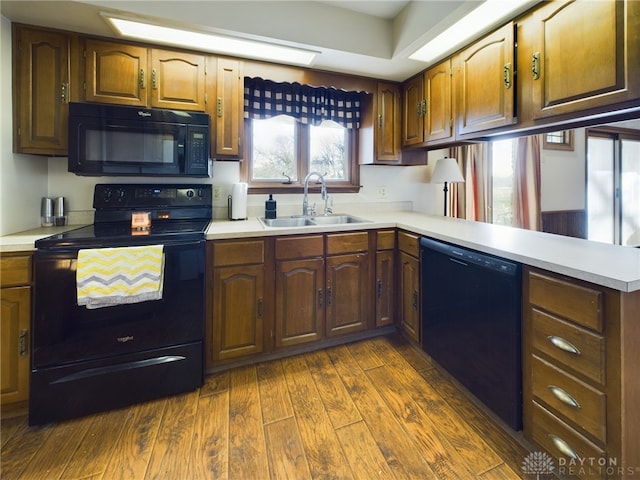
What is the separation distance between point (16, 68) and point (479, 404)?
3.11 metres

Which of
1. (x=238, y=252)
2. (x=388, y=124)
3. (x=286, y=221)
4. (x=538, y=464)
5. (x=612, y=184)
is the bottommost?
(x=538, y=464)

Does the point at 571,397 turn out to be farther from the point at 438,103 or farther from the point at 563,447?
the point at 438,103

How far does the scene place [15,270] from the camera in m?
1.41

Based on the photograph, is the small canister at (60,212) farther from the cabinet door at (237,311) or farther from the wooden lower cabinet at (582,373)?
the wooden lower cabinet at (582,373)

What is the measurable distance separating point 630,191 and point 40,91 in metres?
6.51

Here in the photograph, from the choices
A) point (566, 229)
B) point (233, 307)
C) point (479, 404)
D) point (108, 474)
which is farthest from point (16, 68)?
point (566, 229)

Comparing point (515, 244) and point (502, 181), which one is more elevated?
point (502, 181)

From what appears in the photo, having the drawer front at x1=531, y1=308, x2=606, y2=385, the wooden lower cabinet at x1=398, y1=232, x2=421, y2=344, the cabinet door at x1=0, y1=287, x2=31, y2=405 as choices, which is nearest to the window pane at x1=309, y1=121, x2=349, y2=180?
the wooden lower cabinet at x1=398, y1=232, x2=421, y2=344

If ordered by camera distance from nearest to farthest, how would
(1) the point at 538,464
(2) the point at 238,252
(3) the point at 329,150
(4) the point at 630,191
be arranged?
(1) the point at 538,464 < (2) the point at 238,252 < (3) the point at 329,150 < (4) the point at 630,191

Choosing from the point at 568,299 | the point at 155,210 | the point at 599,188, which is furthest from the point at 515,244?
the point at 599,188

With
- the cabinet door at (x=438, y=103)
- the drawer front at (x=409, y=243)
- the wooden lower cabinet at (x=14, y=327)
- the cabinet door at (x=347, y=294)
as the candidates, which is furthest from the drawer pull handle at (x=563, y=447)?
the wooden lower cabinet at (x=14, y=327)

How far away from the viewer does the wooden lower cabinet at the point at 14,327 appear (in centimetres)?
140

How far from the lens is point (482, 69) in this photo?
1855mm

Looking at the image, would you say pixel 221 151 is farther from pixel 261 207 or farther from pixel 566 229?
pixel 566 229
